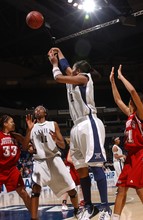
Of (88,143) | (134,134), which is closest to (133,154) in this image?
(134,134)

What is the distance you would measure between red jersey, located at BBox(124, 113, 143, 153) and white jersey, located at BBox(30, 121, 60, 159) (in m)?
1.43

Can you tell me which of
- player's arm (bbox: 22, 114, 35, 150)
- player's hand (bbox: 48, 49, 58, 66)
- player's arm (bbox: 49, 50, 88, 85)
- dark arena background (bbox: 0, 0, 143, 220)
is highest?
dark arena background (bbox: 0, 0, 143, 220)

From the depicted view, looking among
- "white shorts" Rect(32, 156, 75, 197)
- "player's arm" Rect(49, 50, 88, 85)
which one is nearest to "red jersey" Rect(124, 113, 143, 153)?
"player's arm" Rect(49, 50, 88, 85)

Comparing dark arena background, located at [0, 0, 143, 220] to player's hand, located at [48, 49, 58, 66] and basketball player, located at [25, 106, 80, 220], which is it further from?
player's hand, located at [48, 49, 58, 66]

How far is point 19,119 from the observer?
2303 cm

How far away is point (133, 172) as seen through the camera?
11.9ft

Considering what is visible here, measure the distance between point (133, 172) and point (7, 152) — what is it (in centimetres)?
198

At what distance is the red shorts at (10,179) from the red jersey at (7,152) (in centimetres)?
7

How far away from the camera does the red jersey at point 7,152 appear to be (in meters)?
4.90

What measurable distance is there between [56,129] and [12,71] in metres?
15.6

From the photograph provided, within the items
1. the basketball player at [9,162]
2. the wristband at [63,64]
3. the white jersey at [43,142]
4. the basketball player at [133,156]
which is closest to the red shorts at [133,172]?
the basketball player at [133,156]

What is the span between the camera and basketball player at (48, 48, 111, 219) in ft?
12.1

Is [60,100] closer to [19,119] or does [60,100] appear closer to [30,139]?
[19,119]

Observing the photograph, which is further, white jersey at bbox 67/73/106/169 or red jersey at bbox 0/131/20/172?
red jersey at bbox 0/131/20/172
